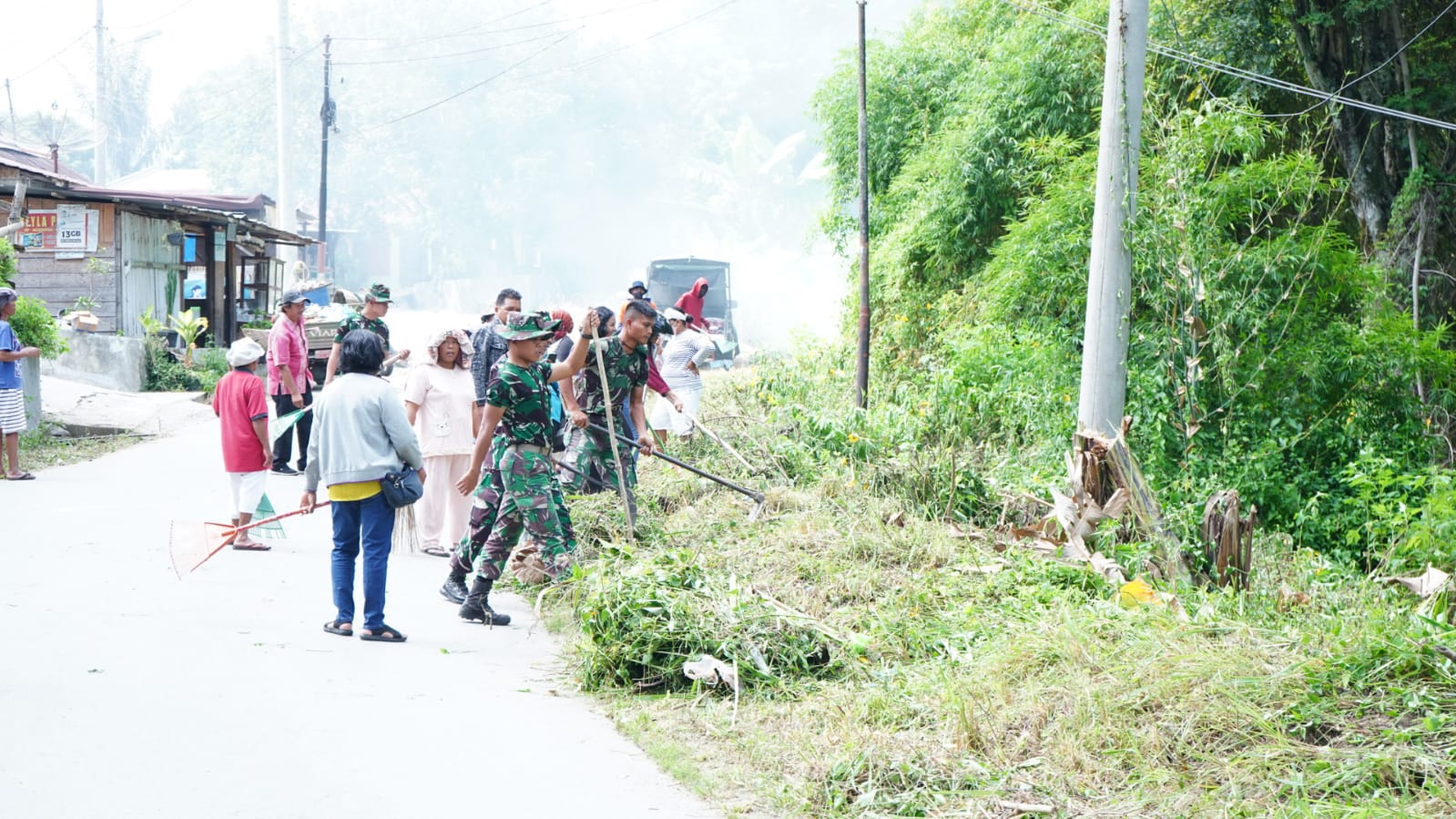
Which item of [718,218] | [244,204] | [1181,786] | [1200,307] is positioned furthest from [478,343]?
[718,218]

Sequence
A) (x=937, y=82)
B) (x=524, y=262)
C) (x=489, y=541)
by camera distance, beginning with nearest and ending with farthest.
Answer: (x=489, y=541) < (x=937, y=82) < (x=524, y=262)

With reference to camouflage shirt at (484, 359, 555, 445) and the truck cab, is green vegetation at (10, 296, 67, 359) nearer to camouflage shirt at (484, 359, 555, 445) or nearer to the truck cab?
camouflage shirt at (484, 359, 555, 445)

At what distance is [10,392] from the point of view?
11133 mm

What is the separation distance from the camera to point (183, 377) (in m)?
20.3

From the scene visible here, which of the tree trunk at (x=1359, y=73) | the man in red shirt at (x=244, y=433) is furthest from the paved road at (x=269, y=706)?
the tree trunk at (x=1359, y=73)

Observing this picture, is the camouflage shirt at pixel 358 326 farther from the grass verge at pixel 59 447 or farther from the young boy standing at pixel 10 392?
the grass verge at pixel 59 447

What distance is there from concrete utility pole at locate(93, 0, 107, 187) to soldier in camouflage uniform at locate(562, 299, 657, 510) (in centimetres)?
3354

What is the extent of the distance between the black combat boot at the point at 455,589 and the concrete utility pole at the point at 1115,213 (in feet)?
13.7

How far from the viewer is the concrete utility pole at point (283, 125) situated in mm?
31812

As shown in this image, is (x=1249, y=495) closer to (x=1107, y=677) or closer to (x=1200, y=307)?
(x=1200, y=307)

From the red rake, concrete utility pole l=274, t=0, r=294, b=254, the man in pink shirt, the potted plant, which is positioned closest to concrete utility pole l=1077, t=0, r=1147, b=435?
the red rake

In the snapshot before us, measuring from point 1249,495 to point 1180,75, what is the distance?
605 cm

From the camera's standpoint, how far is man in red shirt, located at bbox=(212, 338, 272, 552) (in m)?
8.66

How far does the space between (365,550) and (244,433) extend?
8.95 ft
